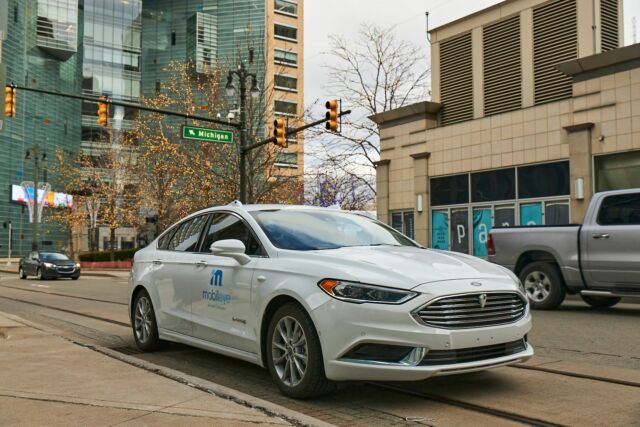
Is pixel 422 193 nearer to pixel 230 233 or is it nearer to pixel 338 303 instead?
pixel 230 233

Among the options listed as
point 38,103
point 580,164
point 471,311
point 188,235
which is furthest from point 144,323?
point 38,103

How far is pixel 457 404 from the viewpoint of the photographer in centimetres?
525

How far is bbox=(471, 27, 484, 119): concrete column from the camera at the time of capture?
83.0 feet

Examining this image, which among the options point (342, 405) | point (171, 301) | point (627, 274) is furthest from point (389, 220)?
point (342, 405)

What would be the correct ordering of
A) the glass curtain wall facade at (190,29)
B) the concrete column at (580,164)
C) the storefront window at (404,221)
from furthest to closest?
the glass curtain wall facade at (190,29) → the storefront window at (404,221) → the concrete column at (580,164)

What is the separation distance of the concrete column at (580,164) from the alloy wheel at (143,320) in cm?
1585

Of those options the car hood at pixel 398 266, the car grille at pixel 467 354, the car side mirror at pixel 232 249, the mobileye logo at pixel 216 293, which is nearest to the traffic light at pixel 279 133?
the mobileye logo at pixel 216 293

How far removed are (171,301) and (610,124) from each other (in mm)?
16905

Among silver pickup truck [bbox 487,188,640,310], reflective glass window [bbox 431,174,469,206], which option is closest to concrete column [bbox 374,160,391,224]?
reflective glass window [bbox 431,174,469,206]

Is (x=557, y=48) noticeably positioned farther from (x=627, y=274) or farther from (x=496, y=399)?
(x=496, y=399)

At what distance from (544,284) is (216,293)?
802 centimetres

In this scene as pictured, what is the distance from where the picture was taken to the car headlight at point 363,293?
16.4ft

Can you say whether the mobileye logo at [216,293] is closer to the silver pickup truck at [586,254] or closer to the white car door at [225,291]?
the white car door at [225,291]

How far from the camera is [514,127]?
2319cm
